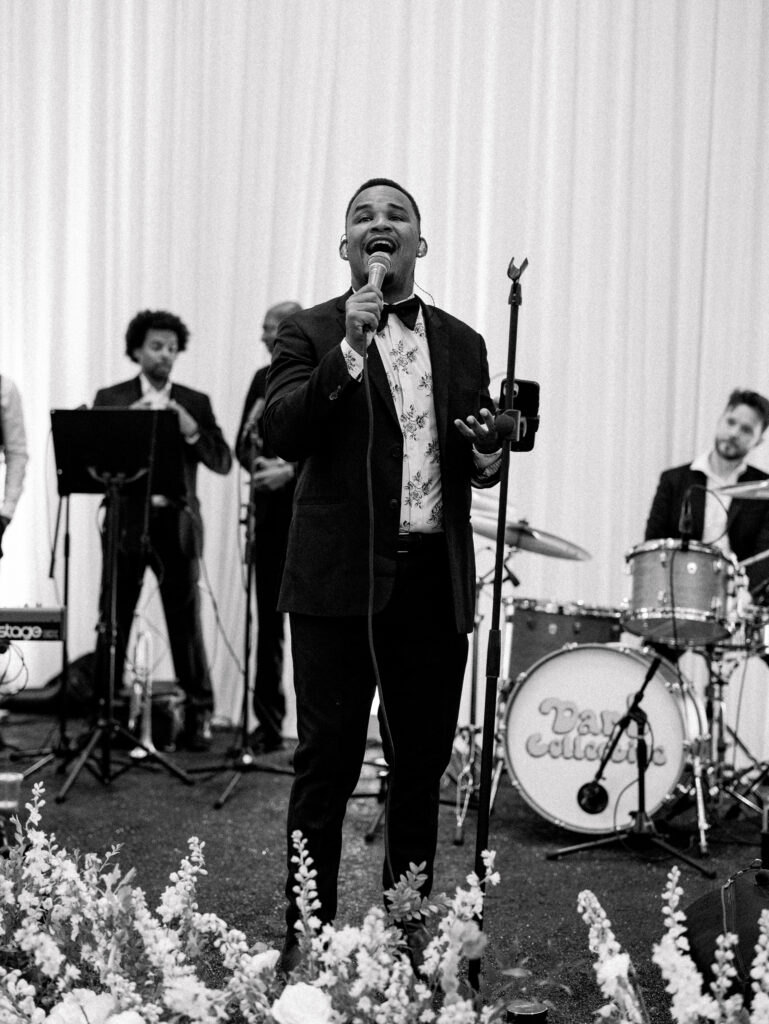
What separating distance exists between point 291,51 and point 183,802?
12.5ft

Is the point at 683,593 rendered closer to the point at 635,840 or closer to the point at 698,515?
the point at 635,840

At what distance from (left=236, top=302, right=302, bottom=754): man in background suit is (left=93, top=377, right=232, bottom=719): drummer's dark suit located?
0.17 meters

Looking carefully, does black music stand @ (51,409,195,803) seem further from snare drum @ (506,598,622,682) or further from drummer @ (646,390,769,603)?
drummer @ (646,390,769,603)

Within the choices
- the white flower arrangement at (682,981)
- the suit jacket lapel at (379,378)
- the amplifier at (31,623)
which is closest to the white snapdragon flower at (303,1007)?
the white flower arrangement at (682,981)

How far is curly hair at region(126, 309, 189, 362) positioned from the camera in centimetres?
550

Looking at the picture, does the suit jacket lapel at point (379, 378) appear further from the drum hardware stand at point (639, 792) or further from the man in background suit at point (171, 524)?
the man in background suit at point (171, 524)

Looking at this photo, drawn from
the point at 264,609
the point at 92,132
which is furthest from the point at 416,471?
the point at 92,132

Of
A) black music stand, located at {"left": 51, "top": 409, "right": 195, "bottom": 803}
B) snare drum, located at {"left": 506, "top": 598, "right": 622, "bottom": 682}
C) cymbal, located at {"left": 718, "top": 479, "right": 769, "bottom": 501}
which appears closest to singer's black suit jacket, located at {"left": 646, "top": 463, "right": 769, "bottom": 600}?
snare drum, located at {"left": 506, "top": 598, "right": 622, "bottom": 682}

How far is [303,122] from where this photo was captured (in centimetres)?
621

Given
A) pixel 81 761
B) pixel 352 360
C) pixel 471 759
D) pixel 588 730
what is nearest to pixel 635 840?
pixel 588 730

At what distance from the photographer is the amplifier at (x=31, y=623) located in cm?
340

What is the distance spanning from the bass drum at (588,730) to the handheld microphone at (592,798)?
29 mm

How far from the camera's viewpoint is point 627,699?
4.24 metres

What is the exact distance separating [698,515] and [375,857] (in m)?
2.15
